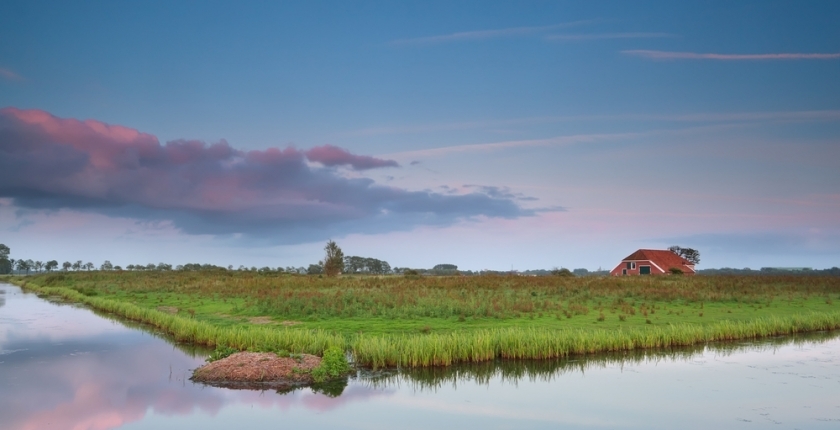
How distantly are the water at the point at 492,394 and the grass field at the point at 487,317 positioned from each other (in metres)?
1.17

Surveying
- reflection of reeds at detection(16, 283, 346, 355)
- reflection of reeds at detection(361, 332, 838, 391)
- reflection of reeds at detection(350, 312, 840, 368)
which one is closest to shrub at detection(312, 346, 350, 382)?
reflection of reeds at detection(361, 332, 838, 391)

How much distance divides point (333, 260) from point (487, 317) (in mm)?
67549

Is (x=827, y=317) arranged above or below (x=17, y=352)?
above

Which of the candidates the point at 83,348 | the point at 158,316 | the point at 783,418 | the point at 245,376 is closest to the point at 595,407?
the point at 783,418

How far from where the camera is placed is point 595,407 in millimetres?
18094

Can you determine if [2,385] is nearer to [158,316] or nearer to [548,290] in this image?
[158,316]

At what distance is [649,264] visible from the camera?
293 ft

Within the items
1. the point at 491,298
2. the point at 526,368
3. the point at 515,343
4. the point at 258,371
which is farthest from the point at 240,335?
the point at 491,298

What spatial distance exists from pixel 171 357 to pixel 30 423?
10.2 metres

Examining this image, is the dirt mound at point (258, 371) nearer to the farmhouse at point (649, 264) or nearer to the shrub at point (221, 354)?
the shrub at point (221, 354)

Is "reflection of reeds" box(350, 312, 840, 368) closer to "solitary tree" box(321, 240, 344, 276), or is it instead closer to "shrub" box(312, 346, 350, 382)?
"shrub" box(312, 346, 350, 382)

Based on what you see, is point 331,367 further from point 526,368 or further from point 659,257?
point 659,257

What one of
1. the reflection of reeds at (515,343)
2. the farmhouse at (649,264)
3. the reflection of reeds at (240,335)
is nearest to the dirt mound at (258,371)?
the reflection of reeds at (240,335)

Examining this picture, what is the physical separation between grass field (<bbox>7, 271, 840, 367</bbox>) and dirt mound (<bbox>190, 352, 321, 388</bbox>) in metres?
1.99
